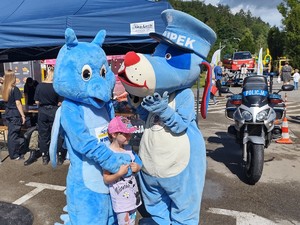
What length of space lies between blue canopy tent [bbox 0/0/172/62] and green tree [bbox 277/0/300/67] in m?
23.9

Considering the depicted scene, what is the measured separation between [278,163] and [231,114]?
1.26 metres

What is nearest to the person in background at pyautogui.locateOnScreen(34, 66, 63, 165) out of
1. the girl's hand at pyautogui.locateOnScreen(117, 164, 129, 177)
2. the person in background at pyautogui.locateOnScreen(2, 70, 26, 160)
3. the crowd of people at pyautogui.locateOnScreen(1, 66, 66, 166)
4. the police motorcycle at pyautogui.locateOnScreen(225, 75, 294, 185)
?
the crowd of people at pyautogui.locateOnScreen(1, 66, 66, 166)

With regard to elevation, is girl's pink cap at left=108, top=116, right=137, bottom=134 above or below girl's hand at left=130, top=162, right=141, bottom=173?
above

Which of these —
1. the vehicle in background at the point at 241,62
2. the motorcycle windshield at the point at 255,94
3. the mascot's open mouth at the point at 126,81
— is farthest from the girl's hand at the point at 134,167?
the vehicle in background at the point at 241,62

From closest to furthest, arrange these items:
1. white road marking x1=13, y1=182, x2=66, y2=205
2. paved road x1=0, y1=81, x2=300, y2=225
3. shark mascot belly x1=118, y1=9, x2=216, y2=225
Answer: shark mascot belly x1=118, y1=9, x2=216, y2=225 → paved road x1=0, y1=81, x2=300, y2=225 → white road marking x1=13, y1=182, x2=66, y2=205

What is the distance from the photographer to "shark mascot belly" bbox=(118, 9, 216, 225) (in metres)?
2.31

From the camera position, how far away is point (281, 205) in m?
3.96

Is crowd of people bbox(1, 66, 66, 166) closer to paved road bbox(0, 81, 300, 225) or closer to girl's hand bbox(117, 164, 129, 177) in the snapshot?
paved road bbox(0, 81, 300, 225)

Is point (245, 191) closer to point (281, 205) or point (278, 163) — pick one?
point (281, 205)

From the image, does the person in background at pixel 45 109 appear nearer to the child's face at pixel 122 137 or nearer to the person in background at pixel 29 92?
the person in background at pixel 29 92

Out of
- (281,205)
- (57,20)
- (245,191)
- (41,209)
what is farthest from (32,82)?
(281,205)

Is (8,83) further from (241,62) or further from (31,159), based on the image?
(241,62)

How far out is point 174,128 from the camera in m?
2.33

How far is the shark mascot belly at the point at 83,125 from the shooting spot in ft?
7.84
